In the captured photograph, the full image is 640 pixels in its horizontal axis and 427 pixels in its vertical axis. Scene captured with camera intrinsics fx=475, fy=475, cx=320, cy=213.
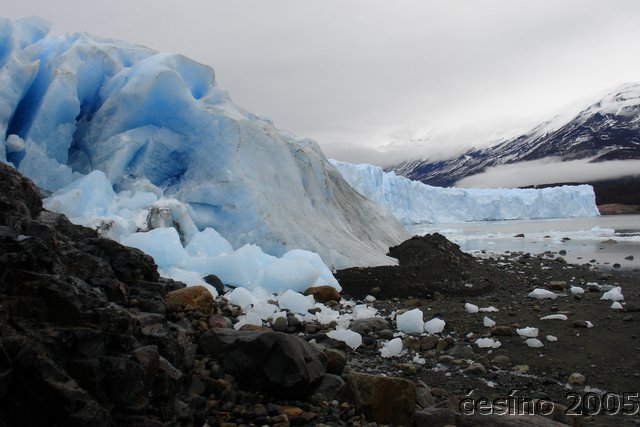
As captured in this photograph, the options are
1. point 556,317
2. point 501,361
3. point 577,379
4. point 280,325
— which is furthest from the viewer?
point 556,317

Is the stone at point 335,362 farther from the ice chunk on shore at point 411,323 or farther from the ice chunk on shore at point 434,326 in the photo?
the ice chunk on shore at point 434,326

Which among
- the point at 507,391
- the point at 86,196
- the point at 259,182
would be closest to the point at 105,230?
the point at 86,196

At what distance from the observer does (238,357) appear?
11.6 ft

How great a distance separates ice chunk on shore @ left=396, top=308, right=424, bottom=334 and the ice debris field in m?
0.01

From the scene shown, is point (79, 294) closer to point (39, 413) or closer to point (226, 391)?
point (39, 413)

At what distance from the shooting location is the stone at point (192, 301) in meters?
4.57

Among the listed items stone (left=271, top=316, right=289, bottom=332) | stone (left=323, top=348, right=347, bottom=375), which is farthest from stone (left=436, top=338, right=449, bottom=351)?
stone (left=271, top=316, right=289, bottom=332)

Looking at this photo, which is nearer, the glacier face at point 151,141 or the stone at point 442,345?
the stone at point 442,345

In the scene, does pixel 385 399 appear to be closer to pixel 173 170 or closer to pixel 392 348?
pixel 392 348

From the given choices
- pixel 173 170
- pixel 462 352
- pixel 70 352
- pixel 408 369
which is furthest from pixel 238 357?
pixel 173 170

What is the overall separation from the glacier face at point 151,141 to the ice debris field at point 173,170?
0.03 m

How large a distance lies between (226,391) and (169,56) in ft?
30.4

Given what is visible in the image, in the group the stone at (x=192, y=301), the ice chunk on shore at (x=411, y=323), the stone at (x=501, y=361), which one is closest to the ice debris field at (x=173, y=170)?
the ice chunk on shore at (x=411, y=323)

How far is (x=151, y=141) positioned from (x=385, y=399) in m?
7.98
